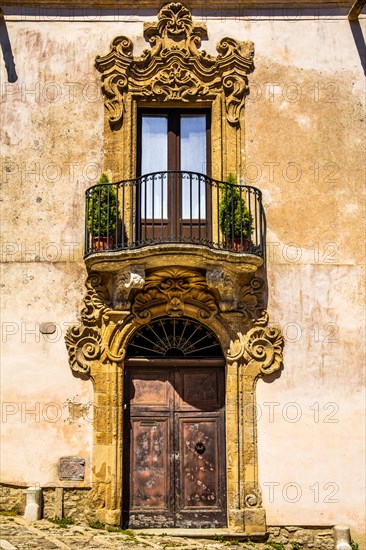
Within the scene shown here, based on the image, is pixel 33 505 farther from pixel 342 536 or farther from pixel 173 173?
pixel 173 173

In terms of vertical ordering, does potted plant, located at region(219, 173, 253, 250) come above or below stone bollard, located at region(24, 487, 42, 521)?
above

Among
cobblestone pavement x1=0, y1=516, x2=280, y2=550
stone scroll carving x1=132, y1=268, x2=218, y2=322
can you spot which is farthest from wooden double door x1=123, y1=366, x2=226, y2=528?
stone scroll carving x1=132, y1=268, x2=218, y2=322

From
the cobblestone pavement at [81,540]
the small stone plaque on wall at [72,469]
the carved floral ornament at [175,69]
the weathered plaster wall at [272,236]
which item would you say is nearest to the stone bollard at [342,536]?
the weathered plaster wall at [272,236]

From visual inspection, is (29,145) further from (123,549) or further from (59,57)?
(123,549)

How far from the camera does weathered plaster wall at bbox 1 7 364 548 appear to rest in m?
11.7

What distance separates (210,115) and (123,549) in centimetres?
649

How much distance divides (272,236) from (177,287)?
5.31 feet

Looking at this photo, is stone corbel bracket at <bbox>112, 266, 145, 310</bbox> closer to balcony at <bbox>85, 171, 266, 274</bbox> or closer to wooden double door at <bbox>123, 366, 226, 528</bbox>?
balcony at <bbox>85, 171, 266, 274</bbox>

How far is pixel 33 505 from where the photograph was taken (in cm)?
1141

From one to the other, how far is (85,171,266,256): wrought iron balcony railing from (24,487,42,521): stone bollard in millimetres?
3483

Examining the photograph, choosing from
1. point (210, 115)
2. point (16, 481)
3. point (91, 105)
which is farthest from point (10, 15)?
point (16, 481)

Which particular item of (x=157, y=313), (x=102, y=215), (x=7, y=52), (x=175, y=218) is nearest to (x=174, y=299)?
(x=157, y=313)

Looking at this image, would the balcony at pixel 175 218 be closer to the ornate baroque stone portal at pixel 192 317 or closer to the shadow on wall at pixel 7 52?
the ornate baroque stone portal at pixel 192 317

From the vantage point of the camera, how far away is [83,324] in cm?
1190
